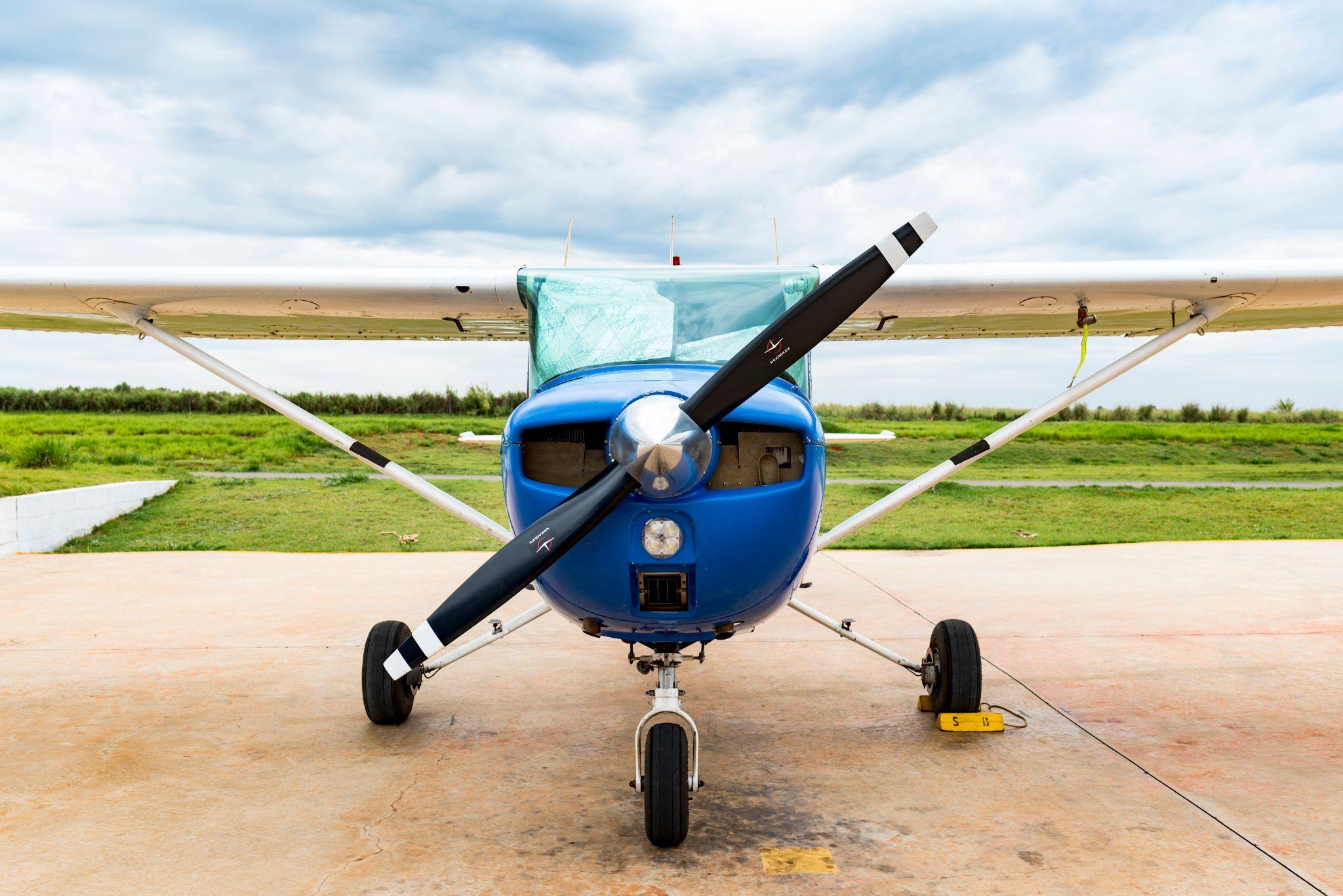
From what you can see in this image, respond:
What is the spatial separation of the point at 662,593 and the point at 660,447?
1.82 ft

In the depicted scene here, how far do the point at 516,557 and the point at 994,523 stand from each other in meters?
13.0

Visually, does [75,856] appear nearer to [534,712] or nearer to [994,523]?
[534,712]

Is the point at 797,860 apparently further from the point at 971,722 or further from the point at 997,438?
the point at 997,438

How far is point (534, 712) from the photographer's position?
439 cm

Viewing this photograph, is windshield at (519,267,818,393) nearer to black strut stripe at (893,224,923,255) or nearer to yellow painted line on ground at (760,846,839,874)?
black strut stripe at (893,224,923,255)

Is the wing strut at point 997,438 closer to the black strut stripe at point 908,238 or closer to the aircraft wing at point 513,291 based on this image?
Answer: the aircraft wing at point 513,291

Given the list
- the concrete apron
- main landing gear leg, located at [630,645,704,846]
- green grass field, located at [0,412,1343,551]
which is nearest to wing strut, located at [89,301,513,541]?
the concrete apron

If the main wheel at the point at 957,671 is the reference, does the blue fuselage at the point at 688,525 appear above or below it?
above

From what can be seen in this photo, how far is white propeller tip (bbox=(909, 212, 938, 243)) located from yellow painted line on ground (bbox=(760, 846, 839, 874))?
2.01 metres

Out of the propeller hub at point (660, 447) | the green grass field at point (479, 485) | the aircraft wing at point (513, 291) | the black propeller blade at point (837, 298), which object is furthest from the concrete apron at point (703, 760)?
the green grass field at point (479, 485)

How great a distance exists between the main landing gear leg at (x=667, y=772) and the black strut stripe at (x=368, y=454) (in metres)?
2.29

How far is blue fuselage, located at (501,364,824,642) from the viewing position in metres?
2.52

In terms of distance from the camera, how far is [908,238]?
269cm

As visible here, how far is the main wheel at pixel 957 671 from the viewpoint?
4098mm
